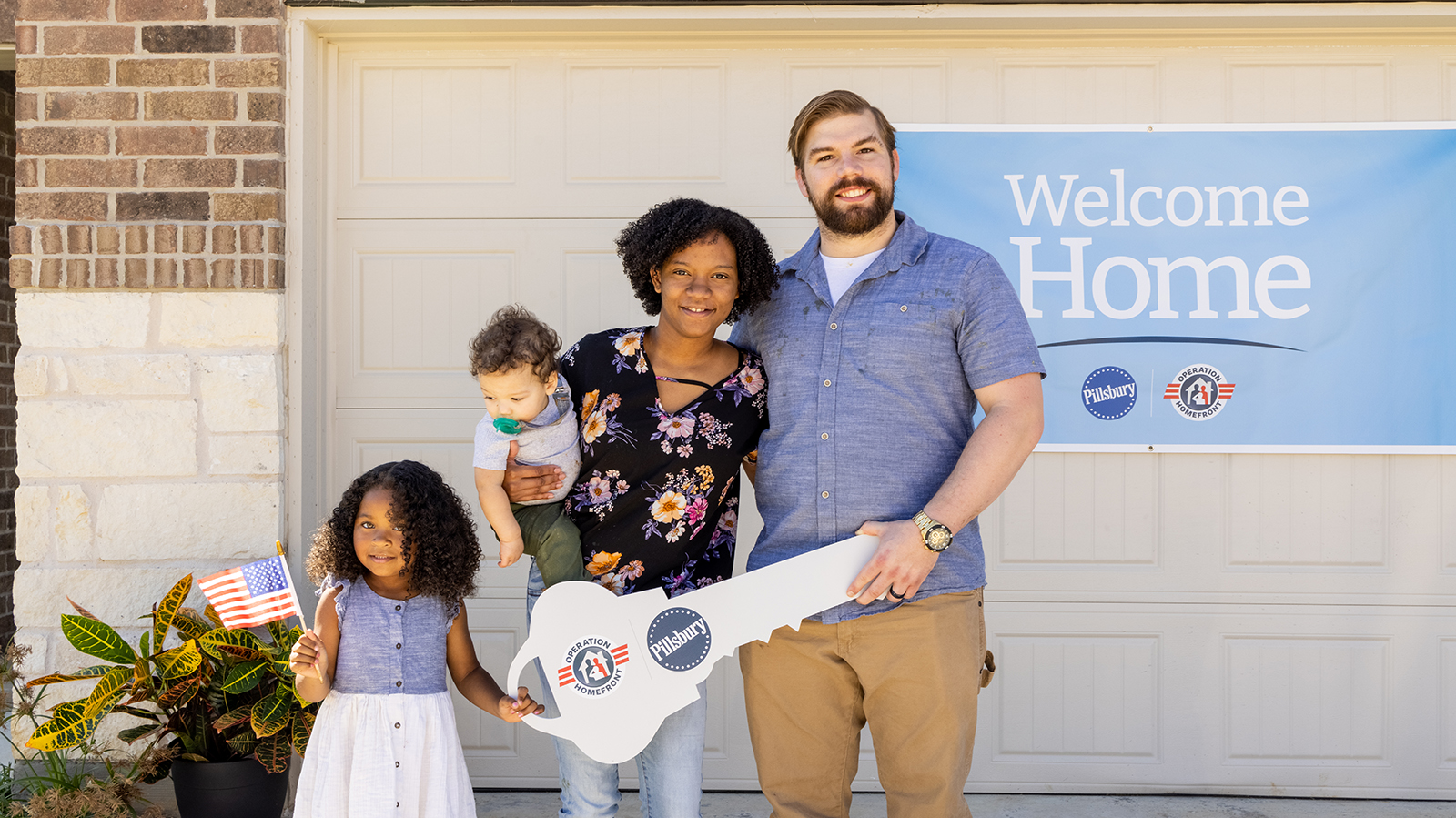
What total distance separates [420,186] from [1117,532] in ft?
8.79

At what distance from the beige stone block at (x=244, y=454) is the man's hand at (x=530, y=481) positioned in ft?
4.91

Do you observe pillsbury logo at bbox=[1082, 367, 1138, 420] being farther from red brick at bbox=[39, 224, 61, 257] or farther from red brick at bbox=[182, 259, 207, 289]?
red brick at bbox=[39, 224, 61, 257]

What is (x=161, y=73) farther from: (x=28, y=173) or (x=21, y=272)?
(x=21, y=272)

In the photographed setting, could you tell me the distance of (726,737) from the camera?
345 centimetres

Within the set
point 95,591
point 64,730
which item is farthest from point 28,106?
point 64,730

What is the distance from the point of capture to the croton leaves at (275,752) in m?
2.70

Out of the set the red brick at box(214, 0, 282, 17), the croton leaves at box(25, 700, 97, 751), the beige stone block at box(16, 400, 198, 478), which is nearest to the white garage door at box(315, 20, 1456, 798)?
the red brick at box(214, 0, 282, 17)

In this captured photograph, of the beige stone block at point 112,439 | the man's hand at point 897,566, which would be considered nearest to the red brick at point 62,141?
the beige stone block at point 112,439

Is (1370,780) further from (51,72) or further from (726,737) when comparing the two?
(51,72)

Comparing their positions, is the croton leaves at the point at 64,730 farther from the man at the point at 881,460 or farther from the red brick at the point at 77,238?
the man at the point at 881,460

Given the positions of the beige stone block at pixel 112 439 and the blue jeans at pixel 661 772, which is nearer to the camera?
the blue jeans at pixel 661 772

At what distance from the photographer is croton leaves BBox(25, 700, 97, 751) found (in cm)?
269

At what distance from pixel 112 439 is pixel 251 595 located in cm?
96

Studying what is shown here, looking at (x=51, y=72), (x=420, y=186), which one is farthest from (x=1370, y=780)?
(x=51, y=72)
